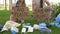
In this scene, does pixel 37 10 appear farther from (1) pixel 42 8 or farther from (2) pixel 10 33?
(2) pixel 10 33

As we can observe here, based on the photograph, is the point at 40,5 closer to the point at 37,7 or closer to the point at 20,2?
the point at 37,7

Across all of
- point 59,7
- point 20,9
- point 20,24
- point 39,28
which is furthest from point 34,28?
point 59,7

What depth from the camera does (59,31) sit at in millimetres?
3559

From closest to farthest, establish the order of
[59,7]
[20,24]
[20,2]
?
[20,24]
[20,2]
[59,7]

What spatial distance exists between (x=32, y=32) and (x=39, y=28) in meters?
0.21

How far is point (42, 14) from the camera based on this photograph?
4.18 m

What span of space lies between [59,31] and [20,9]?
929 mm

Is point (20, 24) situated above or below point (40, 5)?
below

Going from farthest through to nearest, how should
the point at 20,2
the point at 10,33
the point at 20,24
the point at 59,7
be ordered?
the point at 59,7
the point at 20,2
the point at 20,24
the point at 10,33

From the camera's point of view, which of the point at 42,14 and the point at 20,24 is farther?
→ the point at 42,14

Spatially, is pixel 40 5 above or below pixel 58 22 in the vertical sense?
above

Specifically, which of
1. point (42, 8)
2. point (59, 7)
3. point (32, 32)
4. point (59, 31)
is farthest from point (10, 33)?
point (59, 7)

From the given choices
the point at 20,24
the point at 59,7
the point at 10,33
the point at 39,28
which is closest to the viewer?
the point at 10,33

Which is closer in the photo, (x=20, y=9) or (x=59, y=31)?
(x=59, y=31)
